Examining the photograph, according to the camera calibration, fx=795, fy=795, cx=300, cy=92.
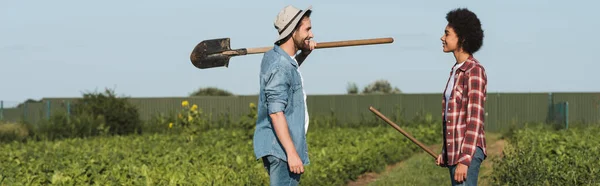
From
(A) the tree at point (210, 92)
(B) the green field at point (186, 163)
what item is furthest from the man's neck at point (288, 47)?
(A) the tree at point (210, 92)

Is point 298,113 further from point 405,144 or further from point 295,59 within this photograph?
point 405,144

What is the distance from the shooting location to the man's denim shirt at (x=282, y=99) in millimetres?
4270

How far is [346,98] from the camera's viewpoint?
1136 inches

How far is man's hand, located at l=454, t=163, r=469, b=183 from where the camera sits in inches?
183

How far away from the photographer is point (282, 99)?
4227mm

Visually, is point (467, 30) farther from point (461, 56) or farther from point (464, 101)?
point (464, 101)

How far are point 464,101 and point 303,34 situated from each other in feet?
3.46

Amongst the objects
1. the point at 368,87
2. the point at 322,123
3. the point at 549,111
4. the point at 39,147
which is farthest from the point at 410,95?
the point at 368,87

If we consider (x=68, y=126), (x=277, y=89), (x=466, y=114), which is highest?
(x=277, y=89)

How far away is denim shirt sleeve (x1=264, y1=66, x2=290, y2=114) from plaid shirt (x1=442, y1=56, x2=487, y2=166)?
1082mm

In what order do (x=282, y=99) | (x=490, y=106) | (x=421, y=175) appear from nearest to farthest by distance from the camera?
(x=282, y=99) < (x=421, y=175) < (x=490, y=106)

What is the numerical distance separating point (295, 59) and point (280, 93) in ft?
1.48

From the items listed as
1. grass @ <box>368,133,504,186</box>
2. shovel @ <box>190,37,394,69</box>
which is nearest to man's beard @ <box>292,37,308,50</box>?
shovel @ <box>190,37,394,69</box>

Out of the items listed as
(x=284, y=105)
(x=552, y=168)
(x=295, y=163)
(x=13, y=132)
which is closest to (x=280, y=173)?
(x=295, y=163)
